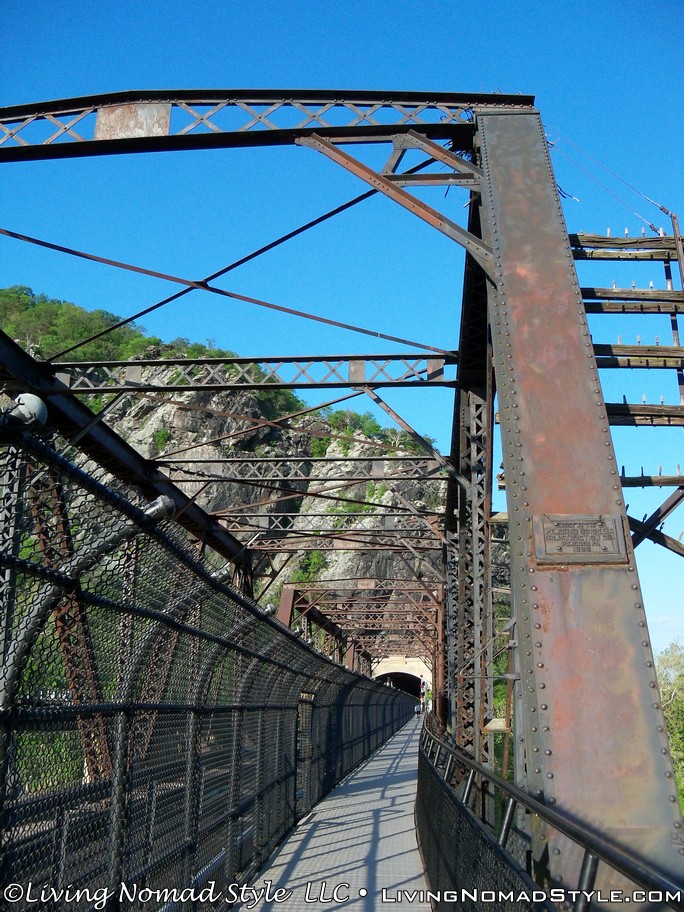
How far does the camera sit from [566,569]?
4.85 metres

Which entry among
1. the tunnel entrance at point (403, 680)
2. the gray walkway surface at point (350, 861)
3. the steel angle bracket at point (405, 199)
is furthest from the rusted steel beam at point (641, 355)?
the tunnel entrance at point (403, 680)

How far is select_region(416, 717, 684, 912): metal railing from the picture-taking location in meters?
2.52

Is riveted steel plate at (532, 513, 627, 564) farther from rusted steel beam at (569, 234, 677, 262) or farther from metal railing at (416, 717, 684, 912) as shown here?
rusted steel beam at (569, 234, 677, 262)

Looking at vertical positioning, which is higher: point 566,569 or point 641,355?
point 641,355

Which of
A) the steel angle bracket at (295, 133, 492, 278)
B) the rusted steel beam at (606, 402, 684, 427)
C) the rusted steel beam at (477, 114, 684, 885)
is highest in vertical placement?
the steel angle bracket at (295, 133, 492, 278)

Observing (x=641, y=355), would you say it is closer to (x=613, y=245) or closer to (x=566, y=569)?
(x=613, y=245)

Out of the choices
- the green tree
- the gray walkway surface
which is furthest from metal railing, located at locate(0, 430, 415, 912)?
the green tree

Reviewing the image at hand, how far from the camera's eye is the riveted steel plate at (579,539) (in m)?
4.86

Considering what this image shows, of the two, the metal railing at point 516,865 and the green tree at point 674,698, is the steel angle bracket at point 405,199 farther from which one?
the green tree at point 674,698

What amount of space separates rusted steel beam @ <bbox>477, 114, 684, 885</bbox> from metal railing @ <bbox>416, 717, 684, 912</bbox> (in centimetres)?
23

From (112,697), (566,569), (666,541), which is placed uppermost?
(666,541)

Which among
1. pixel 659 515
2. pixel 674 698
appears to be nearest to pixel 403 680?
pixel 674 698

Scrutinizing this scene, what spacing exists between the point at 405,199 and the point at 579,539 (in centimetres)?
362

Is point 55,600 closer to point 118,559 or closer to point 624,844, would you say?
point 118,559
